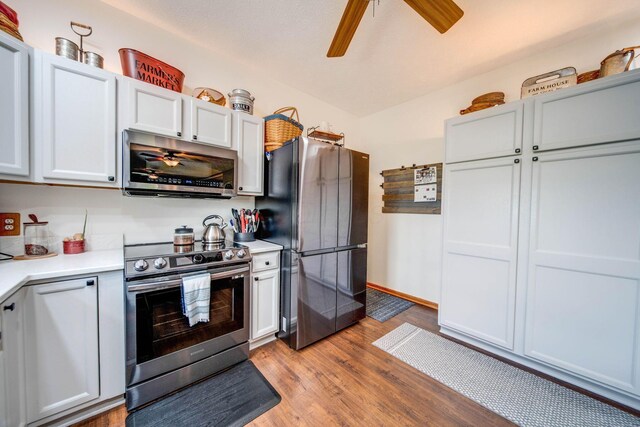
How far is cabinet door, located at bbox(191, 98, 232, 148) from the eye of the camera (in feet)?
6.19

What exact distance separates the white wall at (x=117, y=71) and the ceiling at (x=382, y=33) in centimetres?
12

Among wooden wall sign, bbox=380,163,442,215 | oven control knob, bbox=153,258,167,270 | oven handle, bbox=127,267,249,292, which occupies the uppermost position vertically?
wooden wall sign, bbox=380,163,442,215

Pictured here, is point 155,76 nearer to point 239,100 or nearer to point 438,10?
point 239,100

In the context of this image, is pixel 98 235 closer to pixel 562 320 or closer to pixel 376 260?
pixel 376 260

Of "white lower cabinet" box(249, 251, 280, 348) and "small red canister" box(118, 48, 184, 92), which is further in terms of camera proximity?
"white lower cabinet" box(249, 251, 280, 348)

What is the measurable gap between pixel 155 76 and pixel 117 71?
0.37m

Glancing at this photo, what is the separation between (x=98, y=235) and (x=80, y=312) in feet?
2.38

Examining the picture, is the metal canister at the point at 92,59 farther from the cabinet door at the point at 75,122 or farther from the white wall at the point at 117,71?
the white wall at the point at 117,71

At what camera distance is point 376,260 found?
3.62 meters

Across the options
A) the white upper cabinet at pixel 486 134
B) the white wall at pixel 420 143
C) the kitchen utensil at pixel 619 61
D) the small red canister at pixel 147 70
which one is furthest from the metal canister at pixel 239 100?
the kitchen utensil at pixel 619 61

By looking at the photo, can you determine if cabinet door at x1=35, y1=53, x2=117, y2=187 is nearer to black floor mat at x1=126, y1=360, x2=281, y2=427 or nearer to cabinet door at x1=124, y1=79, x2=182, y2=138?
cabinet door at x1=124, y1=79, x2=182, y2=138

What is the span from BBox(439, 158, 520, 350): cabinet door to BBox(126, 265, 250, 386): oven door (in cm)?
197

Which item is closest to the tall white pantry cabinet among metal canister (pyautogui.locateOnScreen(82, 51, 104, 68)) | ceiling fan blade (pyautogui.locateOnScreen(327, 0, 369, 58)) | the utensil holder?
ceiling fan blade (pyautogui.locateOnScreen(327, 0, 369, 58))

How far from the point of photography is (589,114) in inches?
61.7
